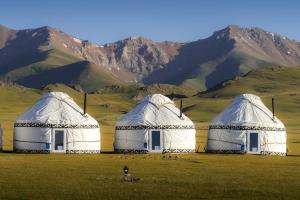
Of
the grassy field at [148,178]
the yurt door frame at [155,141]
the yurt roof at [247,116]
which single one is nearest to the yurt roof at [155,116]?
the yurt door frame at [155,141]

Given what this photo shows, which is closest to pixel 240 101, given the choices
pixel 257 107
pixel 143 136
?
pixel 257 107

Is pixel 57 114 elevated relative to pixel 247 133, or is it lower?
elevated

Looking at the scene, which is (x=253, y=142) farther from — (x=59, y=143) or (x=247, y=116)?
(x=59, y=143)

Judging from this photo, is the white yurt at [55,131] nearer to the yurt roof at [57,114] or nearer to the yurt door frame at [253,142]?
the yurt roof at [57,114]

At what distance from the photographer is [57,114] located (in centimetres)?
4097

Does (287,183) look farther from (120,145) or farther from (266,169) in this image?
(120,145)

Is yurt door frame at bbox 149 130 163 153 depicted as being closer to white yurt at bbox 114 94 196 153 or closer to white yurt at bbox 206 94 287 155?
white yurt at bbox 114 94 196 153

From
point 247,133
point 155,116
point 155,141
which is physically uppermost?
point 155,116

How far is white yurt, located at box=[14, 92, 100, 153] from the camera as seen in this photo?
40406 mm

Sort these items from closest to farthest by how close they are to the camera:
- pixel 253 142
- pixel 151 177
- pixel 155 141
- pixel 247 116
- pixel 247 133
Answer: pixel 151 177 < pixel 247 133 < pixel 155 141 < pixel 247 116 < pixel 253 142

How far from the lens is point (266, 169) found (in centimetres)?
3095

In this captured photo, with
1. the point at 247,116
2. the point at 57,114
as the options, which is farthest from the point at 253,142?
the point at 57,114

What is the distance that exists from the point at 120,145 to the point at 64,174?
15.8 meters

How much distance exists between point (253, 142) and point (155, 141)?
609 centimetres
